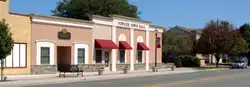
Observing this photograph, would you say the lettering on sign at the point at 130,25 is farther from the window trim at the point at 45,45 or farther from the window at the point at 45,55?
the window at the point at 45,55

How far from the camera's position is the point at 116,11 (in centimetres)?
6303

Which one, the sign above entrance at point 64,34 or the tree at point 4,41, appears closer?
the tree at point 4,41

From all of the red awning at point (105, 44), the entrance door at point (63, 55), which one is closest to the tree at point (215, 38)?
the red awning at point (105, 44)

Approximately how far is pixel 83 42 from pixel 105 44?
2.62 m

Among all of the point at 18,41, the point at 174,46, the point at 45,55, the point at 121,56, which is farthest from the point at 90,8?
the point at 18,41

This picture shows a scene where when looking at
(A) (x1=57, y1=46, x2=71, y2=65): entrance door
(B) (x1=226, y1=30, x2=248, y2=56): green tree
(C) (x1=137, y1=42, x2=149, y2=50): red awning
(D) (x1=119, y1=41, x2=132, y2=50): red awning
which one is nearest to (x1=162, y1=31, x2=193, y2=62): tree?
(B) (x1=226, y1=30, x2=248, y2=56): green tree

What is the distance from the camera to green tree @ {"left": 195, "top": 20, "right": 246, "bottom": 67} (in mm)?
56125

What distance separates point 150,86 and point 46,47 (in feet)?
45.9

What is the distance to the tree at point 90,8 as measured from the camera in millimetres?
62188

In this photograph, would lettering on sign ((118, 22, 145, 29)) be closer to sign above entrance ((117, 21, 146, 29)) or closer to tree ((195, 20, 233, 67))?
sign above entrance ((117, 21, 146, 29))

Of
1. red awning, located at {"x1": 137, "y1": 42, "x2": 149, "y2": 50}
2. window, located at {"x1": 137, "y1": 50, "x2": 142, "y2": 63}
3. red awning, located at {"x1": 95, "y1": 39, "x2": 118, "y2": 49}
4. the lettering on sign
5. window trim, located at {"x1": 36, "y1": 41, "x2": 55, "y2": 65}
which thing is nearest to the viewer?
window trim, located at {"x1": 36, "y1": 41, "x2": 55, "y2": 65}

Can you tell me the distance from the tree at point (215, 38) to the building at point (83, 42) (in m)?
11.1

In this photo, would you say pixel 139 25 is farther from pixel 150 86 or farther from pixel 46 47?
pixel 150 86

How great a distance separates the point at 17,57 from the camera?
98.8 ft
